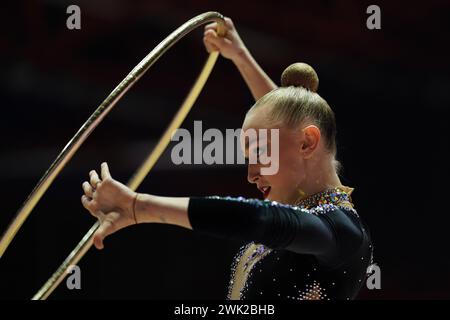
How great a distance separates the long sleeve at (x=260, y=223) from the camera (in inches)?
28.3

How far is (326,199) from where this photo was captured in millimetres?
917

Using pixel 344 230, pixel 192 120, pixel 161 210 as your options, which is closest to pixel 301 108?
pixel 344 230

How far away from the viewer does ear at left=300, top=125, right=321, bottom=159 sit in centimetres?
91

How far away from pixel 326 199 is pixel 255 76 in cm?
38

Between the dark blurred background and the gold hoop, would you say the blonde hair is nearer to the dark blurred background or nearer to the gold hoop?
the gold hoop

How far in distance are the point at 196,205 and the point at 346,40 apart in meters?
1.22

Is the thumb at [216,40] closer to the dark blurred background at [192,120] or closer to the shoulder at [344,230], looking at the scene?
the shoulder at [344,230]

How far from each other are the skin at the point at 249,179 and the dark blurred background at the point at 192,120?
2.00 feet

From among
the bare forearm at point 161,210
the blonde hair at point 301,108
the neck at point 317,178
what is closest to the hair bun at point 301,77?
the blonde hair at point 301,108

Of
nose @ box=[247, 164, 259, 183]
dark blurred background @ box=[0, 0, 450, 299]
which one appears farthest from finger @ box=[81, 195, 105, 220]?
dark blurred background @ box=[0, 0, 450, 299]

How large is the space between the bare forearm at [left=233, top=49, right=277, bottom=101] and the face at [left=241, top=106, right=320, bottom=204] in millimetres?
273

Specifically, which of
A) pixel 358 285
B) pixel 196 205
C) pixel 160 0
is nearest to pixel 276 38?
pixel 160 0

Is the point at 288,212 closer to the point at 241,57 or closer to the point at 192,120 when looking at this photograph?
the point at 241,57
